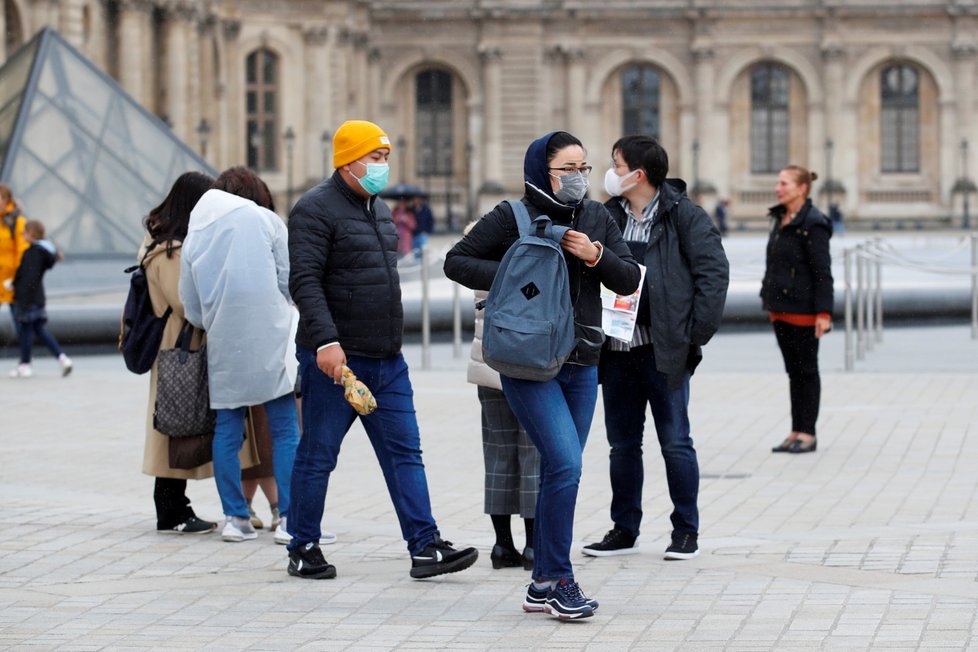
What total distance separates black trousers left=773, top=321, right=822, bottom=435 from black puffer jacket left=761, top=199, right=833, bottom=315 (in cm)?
14

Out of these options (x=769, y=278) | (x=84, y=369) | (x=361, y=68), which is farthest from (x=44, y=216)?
(x=361, y=68)

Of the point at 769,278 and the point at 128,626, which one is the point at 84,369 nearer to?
the point at 769,278

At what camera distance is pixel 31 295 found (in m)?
15.9

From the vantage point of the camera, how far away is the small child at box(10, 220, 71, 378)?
15859 mm

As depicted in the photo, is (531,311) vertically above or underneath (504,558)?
above

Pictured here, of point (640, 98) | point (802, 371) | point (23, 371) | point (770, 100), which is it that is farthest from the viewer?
point (640, 98)

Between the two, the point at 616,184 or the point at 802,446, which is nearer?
the point at 616,184

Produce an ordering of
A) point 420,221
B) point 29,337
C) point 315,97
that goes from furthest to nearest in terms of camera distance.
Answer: point 315,97 < point 420,221 < point 29,337

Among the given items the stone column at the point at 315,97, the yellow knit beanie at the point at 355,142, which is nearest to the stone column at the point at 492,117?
the stone column at the point at 315,97

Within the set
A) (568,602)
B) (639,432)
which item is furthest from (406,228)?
(568,602)

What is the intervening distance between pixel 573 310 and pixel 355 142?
3.62 feet

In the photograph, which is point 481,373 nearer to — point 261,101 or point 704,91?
point 261,101

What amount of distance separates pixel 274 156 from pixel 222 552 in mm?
43556

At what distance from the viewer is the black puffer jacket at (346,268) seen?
7.10m
